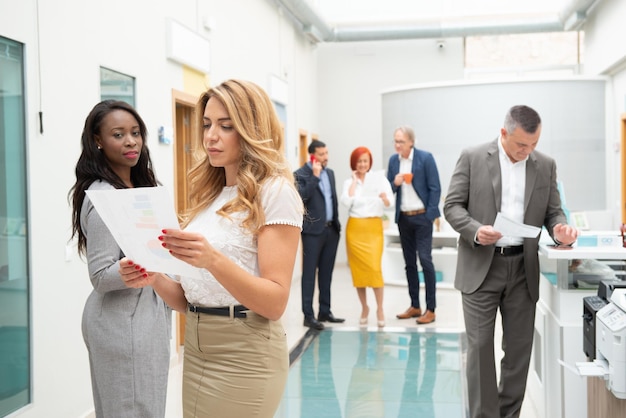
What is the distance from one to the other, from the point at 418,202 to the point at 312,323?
5.02ft

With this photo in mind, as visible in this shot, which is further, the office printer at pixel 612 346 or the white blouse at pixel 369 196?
the white blouse at pixel 369 196

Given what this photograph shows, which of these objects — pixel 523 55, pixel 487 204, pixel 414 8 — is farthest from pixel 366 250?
pixel 523 55

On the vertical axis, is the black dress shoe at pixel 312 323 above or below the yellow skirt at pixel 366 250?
below

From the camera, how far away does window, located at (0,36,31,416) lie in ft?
11.9

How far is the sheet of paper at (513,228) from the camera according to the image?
349cm

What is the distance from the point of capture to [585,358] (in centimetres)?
366

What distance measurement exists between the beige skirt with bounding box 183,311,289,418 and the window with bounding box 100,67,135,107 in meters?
3.12

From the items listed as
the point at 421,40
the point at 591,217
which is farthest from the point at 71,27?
the point at 421,40

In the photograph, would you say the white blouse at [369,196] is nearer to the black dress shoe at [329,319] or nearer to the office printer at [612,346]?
the black dress shoe at [329,319]

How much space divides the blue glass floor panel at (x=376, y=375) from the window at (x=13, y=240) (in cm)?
156

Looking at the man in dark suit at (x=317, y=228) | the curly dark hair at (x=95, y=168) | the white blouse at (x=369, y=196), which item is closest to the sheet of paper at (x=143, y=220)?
the curly dark hair at (x=95, y=168)

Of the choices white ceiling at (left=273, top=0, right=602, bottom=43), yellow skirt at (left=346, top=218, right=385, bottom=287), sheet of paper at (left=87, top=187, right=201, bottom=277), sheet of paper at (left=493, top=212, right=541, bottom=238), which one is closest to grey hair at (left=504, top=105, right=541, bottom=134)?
sheet of paper at (left=493, top=212, right=541, bottom=238)

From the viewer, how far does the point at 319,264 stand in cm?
723

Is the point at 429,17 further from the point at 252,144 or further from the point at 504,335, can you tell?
the point at 252,144
